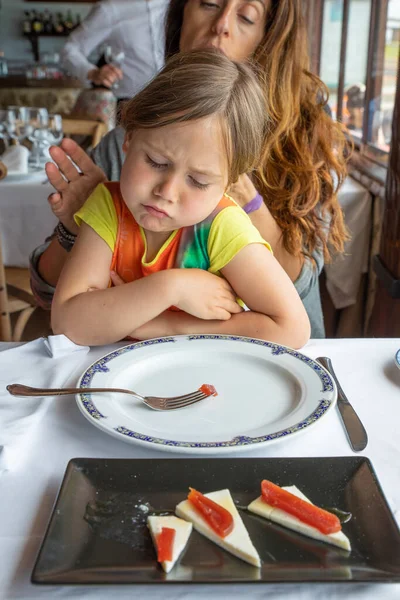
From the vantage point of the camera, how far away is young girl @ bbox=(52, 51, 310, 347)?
959mm

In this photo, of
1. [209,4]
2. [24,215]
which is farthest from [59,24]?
[209,4]

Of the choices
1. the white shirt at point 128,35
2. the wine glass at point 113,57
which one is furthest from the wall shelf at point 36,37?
the wine glass at point 113,57

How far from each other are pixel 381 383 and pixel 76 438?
429 mm

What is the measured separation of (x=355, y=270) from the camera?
2543 mm

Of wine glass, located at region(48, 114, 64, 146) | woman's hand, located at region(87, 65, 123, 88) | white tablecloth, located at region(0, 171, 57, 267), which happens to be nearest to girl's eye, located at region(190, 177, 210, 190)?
white tablecloth, located at region(0, 171, 57, 267)

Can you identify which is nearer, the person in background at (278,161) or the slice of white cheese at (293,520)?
the slice of white cheese at (293,520)

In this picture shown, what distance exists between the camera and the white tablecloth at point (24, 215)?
2342mm

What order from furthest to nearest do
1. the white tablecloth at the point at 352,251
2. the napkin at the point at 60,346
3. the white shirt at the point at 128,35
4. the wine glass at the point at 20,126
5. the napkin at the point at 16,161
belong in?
1. the white shirt at the point at 128,35
2. the wine glass at the point at 20,126
3. the napkin at the point at 16,161
4. the white tablecloth at the point at 352,251
5. the napkin at the point at 60,346

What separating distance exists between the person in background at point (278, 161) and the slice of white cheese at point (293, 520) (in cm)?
83

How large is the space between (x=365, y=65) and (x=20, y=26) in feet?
28.4

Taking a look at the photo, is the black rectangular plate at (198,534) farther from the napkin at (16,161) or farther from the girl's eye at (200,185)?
the napkin at (16,161)

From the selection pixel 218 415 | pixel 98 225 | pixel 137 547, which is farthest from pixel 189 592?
pixel 98 225

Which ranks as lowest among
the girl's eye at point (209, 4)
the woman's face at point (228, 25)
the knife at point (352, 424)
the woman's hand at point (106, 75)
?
the knife at point (352, 424)

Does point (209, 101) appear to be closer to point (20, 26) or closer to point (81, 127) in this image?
point (81, 127)
